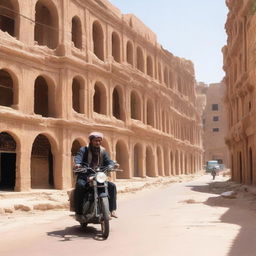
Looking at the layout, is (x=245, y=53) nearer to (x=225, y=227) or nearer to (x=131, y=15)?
(x=131, y=15)

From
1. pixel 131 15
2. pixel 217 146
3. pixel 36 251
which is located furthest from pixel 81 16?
pixel 217 146

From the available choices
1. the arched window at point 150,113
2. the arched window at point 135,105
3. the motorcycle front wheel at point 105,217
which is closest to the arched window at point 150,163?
the arched window at point 150,113

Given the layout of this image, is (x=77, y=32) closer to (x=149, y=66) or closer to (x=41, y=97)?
(x=41, y=97)

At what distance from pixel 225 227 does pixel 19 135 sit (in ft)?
48.1

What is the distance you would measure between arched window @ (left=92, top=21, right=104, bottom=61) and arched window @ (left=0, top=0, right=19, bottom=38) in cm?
648

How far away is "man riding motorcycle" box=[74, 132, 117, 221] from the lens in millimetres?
8023

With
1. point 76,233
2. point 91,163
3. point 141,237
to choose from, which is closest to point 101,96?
point 91,163

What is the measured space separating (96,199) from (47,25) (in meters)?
19.5

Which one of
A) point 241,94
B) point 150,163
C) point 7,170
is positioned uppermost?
point 241,94

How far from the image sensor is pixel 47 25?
2508 cm

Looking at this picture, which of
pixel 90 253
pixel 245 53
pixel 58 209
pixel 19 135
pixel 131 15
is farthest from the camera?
pixel 131 15

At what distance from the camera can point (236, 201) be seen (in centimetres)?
1546

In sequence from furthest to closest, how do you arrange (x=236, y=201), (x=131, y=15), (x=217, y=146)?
(x=217, y=146) → (x=131, y=15) → (x=236, y=201)

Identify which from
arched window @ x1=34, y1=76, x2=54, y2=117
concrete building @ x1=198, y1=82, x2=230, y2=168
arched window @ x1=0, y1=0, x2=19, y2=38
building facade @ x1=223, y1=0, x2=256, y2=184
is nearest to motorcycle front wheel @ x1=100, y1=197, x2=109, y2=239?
building facade @ x1=223, y1=0, x2=256, y2=184
